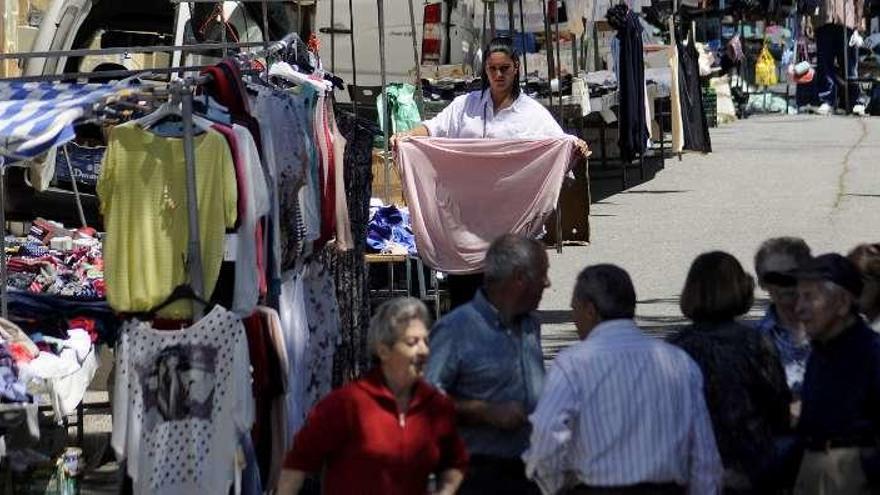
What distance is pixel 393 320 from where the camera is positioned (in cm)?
627

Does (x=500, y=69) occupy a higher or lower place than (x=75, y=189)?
higher

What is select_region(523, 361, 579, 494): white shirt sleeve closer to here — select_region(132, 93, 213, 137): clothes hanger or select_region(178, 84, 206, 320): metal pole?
select_region(178, 84, 206, 320): metal pole

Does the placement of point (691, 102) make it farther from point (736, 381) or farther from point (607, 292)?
point (607, 292)

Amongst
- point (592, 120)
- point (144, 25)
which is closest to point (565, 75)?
point (592, 120)

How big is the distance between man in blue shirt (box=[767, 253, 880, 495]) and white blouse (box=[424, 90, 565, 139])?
173 inches

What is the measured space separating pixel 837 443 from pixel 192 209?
277 cm

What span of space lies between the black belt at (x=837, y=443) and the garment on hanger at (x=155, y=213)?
104 inches

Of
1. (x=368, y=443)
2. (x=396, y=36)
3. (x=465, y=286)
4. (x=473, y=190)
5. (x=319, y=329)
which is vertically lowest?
(x=368, y=443)

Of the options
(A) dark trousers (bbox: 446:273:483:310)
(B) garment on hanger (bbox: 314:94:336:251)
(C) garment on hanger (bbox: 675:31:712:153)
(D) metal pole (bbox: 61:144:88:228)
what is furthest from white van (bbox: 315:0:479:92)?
(B) garment on hanger (bbox: 314:94:336:251)

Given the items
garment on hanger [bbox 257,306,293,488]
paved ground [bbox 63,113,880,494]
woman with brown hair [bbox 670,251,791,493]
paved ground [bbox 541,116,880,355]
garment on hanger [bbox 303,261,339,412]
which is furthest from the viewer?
paved ground [bbox 541,116,880,355]

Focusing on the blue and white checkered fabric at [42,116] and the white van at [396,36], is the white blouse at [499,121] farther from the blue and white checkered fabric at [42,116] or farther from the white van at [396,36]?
the white van at [396,36]

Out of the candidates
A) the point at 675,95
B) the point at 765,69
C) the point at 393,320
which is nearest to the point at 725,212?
the point at 675,95

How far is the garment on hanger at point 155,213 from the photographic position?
8180 mm

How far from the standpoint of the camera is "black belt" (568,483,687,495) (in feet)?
20.4
